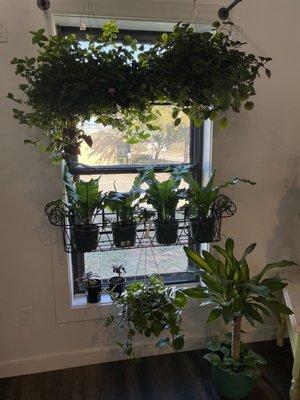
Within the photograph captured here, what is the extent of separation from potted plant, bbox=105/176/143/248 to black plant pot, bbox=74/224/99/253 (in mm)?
100

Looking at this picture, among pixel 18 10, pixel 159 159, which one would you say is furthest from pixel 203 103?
pixel 18 10

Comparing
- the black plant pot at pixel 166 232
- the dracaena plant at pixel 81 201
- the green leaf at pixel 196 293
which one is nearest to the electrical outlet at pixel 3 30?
the dracaena plant at pixel 81 201

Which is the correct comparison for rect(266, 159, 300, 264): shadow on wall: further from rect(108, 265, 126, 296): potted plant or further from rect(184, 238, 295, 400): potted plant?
rect(108, 265, 126, 296): potted plant

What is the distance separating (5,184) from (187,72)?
1.12 meters

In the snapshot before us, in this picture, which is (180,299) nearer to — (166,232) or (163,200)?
(166,232)

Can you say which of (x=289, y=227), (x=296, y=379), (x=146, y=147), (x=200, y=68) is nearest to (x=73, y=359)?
(x=296, y=379)

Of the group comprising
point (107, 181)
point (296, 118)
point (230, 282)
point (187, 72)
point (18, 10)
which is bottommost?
point (230, 282)

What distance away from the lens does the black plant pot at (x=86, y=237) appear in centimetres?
161

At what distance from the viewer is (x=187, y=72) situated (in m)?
1.29

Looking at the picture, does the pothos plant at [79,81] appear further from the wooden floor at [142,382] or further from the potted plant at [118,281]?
the wooden floor at [142,382]

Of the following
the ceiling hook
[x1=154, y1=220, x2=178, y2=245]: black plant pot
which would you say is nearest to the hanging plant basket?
[x1=154, y1=220, x2=178, y2=245]: black plant pot

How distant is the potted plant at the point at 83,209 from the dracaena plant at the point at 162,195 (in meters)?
0.26

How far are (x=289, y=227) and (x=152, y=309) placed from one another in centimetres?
107

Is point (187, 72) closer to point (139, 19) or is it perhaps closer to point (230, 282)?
point (139, 19)
